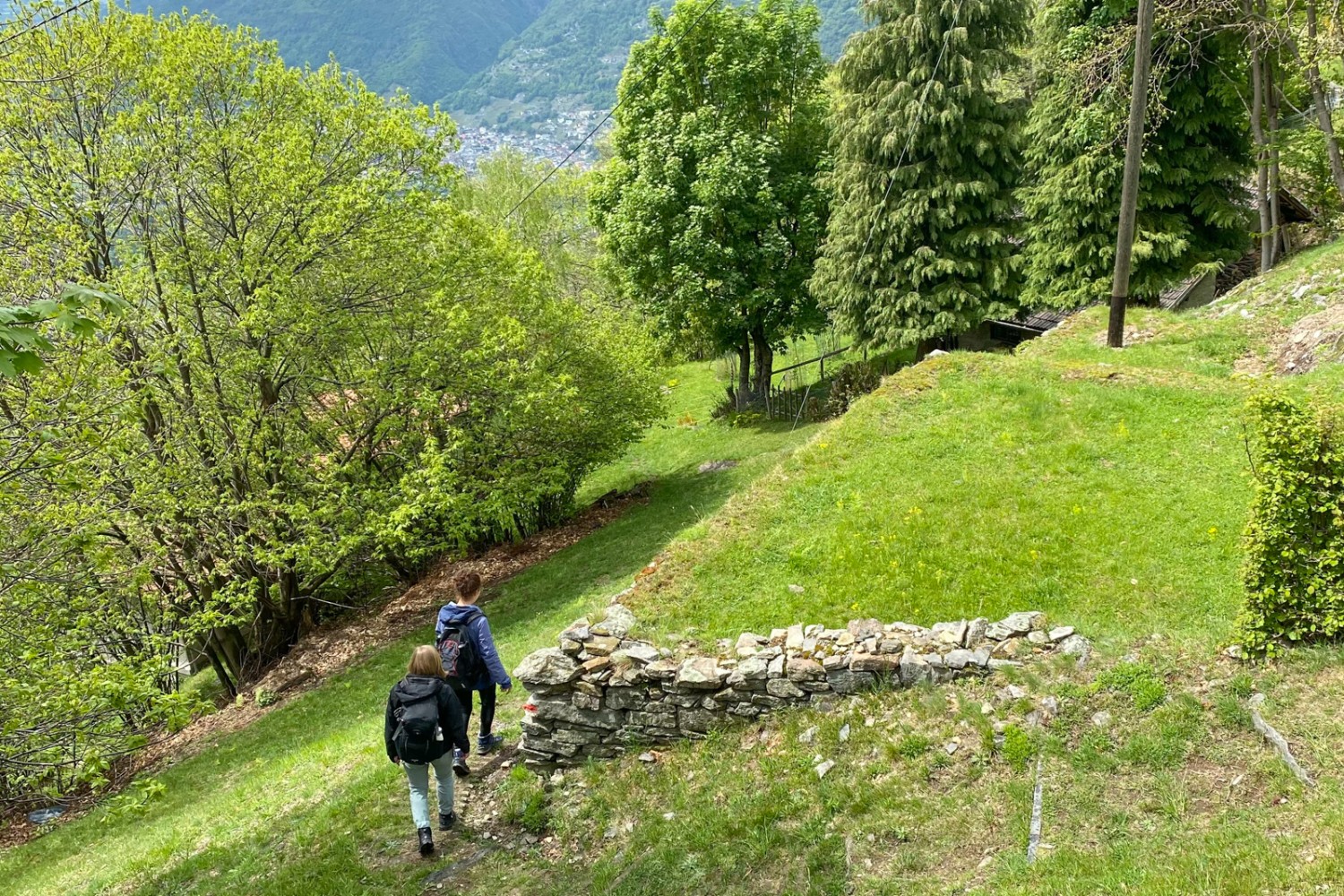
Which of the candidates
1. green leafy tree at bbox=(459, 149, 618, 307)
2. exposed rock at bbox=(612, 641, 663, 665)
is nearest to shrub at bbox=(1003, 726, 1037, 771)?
exposed rock at bbox=(612, 641, 663, 665)

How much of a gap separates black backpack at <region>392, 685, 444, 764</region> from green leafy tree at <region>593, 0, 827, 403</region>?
65.1 ft

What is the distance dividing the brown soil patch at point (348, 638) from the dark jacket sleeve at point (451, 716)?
8887 mm

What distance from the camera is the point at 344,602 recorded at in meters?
21.4

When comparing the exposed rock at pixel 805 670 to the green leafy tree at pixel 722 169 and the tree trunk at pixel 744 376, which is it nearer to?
the green leafy tree at pixel 722 169

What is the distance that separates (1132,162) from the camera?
46.5 feet

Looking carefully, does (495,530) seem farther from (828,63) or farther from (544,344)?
(828,63)

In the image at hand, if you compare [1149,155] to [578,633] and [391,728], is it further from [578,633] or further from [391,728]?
[391,728]

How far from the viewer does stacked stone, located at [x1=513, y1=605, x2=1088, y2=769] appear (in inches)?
316

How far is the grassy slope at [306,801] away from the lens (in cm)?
835

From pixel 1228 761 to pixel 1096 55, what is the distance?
53.3ft

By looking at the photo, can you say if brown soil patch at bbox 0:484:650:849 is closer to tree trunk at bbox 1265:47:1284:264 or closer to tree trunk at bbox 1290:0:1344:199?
tree trunk at bbox 1265:47:1284:264

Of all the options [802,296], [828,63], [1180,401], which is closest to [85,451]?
[1180,401]

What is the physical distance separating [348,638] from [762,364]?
17.7m

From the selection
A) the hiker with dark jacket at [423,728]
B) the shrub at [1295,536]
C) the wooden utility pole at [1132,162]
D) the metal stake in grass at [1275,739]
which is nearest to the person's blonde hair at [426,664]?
the hiker with dark jacket at [423,728]
